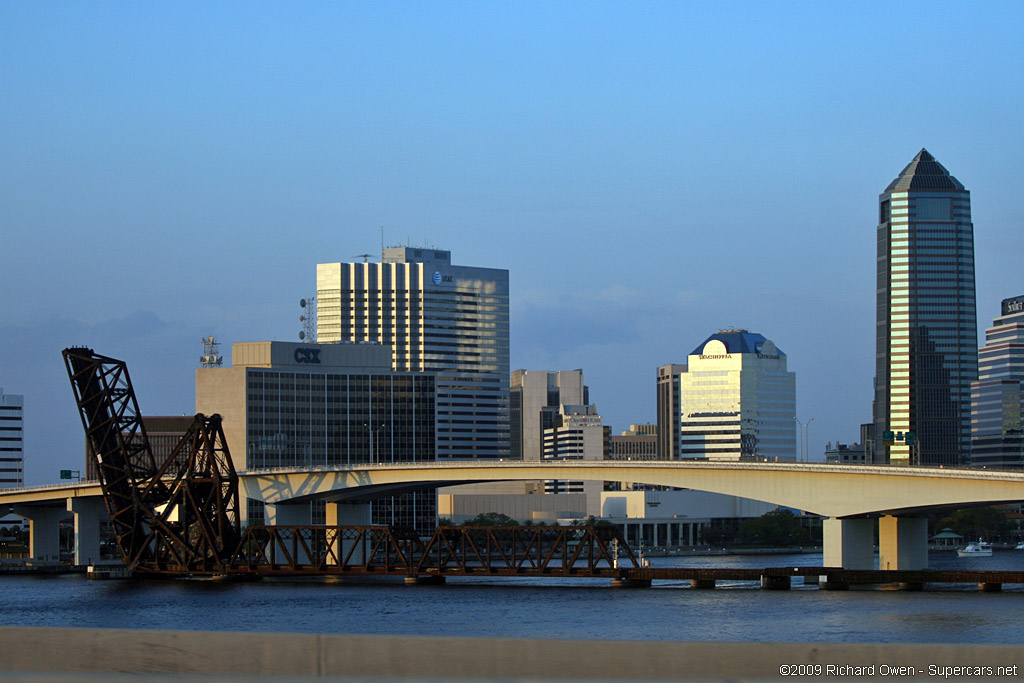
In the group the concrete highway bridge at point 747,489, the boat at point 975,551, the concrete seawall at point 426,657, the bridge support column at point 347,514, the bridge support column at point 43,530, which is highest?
the concrete seawall at point 426,657

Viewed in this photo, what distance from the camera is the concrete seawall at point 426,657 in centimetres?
1410

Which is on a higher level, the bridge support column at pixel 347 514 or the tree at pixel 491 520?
the bridge support column at pixel 347 514

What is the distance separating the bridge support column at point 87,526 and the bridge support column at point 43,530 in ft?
41.0

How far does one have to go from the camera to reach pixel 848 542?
86.8 metres

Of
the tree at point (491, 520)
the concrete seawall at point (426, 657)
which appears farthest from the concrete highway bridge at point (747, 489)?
the concrete seawall at point (426, 657)

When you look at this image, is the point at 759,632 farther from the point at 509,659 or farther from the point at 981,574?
the point at 509,659

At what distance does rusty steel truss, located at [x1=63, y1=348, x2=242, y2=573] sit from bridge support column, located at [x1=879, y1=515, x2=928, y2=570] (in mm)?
41594

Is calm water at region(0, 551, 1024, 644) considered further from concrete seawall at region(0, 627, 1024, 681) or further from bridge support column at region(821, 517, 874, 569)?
concrete seawall at region(0, 627, 1024, 681)

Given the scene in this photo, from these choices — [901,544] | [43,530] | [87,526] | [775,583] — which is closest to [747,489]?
[775,583]

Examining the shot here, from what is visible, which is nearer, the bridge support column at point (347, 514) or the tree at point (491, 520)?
the bridge support column at point (347, 514)

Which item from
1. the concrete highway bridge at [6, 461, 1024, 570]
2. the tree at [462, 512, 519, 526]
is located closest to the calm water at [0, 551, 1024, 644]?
the concrete highway bridge at [6, 461, 1024, 570]

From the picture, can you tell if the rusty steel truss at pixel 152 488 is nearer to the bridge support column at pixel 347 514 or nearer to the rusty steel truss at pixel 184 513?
the rusty steel truss at pixel 184 513

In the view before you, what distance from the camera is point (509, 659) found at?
573 inches

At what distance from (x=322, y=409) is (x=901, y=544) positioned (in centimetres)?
9090
